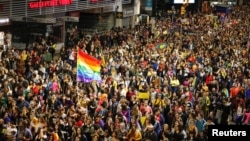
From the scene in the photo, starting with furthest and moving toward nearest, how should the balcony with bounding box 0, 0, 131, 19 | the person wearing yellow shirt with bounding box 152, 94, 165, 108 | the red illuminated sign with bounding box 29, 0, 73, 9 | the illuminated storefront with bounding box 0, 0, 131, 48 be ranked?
the red illuminated sign with bounding box 29, 0, 73, 9, the illuminated storefront with bounding box 0, 0, 131, 48, the balcony with bounding box 0, 0, 131, 19, the person wearing yellow shirt with bounding box 152, 94, 165, 108

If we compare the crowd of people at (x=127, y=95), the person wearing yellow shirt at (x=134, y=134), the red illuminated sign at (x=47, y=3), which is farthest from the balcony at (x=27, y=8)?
the person wearing yellow shirt at (x=134, y=134)

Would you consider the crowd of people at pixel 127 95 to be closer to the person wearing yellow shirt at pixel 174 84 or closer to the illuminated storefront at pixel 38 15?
the person wearing yellow shirt at pixel 174 84

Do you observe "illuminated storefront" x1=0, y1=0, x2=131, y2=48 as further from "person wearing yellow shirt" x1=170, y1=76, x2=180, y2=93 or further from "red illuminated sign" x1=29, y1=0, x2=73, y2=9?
"person wearing yellow shirt" x1=170, y1=76, x2=180, y2=93

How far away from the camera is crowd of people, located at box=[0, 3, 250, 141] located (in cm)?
1430

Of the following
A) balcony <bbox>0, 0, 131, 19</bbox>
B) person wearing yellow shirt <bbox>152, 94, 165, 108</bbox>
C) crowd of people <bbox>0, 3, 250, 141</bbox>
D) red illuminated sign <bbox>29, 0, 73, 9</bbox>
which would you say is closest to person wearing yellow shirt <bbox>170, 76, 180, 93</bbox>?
crowd of people <bbox>0, 3, 250, 141</bbox>

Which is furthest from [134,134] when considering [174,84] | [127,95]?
[174,84]

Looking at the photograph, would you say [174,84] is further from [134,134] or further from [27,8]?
[27,8]

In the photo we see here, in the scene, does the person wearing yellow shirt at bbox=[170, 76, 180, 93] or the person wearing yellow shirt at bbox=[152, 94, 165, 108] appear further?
the person wearing yellow shirt at bbox=[170, 76, 180, 93]

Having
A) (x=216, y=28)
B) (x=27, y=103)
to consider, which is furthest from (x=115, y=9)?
(x=27, y=103)

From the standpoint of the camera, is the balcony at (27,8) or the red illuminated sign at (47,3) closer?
the balcony at (27,8)

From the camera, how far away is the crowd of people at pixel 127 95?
46.9 ft

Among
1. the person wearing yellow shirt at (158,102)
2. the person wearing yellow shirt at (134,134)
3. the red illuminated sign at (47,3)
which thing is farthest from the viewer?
the red illuminated sign at (47,3)

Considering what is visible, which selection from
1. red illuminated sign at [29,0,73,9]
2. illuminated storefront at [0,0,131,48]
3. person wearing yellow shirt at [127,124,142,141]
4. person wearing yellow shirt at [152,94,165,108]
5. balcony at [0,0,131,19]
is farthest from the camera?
red illuminated sign at [29,0,73,9]

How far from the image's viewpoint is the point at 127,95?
18.0m
